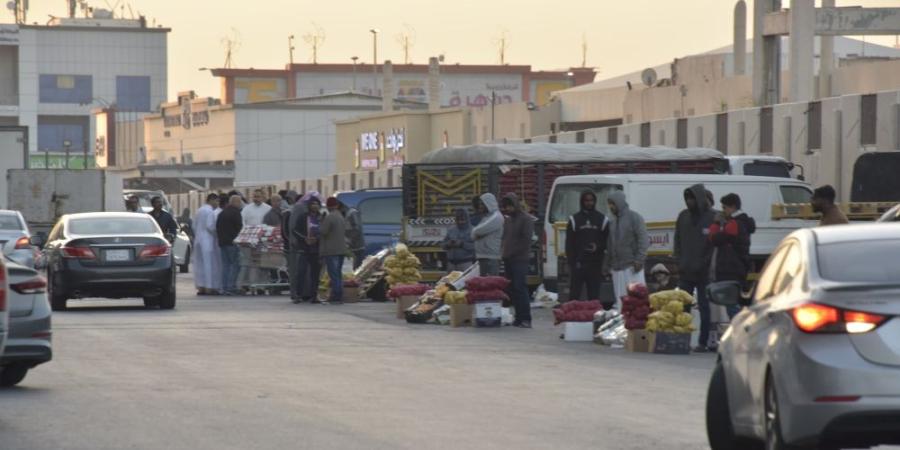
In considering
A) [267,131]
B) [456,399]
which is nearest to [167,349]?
[456,399]

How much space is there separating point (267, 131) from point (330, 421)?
122 metres

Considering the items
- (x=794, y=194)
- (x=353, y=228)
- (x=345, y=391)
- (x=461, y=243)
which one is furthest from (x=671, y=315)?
(x=353, y=228)

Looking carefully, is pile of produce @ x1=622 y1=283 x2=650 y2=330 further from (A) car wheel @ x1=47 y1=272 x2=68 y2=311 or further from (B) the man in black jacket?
(A) car wheel @ x1=47 y1=272 x2=68 y2=311

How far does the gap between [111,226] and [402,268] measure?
428cm

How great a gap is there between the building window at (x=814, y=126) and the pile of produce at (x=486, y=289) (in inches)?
648

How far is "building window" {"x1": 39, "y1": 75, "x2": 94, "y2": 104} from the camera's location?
612 feet

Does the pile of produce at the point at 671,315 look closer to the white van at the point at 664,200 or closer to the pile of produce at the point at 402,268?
the white van at the point at 664,200

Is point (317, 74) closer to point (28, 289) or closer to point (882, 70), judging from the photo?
point (882, 70)

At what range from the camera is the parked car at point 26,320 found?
16484 millimetres

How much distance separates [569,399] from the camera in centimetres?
1591

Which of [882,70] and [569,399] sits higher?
[882,70]

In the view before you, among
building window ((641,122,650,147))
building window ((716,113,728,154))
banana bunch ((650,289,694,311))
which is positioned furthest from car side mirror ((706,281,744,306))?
building window ((641,122,650,147))

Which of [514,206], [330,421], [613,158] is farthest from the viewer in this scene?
[613,158]

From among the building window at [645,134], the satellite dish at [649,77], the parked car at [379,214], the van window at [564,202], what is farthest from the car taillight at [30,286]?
the satellite dish at [649,77]
